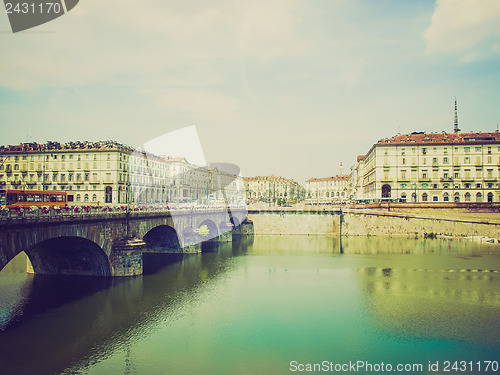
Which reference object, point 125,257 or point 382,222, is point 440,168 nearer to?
point 382,222

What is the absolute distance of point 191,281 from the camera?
37.7 m

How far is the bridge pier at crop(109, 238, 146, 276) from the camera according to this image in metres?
35.1

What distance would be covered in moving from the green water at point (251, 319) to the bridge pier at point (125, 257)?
1359mm

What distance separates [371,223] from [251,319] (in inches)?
2320

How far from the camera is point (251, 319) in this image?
2638cm

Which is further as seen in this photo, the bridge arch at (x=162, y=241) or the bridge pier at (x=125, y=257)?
the bridge arch at (x=162, y=241)

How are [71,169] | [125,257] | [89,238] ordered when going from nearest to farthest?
[89,238]
[125,257]
[71,169]

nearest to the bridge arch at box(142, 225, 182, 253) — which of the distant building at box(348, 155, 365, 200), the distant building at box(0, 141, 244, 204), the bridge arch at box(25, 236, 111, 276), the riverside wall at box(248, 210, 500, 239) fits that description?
the bridge arch at box(25, 236, 111, 276)

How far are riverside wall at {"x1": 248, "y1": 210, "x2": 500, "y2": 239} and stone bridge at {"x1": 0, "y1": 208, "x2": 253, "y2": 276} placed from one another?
3450 centimetres

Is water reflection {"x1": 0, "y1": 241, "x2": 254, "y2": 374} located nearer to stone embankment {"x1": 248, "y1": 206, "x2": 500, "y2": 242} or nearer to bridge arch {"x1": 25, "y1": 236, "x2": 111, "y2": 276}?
Result: bridge arch {"x1": 25, "y1": 236, "x2": 111, "y2": 276}

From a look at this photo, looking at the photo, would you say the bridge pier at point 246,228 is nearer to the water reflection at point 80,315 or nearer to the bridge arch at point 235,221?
the bridge arch at point 235,221

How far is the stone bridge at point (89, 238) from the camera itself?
23.7 meters

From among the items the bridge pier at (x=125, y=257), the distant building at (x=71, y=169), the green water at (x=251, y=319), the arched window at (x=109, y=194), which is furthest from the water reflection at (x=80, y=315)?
the distant building at (x=71, y=169)

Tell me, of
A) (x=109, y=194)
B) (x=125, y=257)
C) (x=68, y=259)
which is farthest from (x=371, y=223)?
(x=109, y=194)
